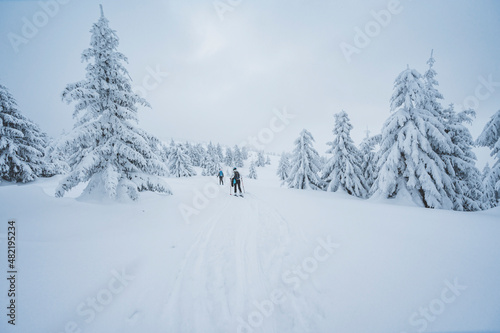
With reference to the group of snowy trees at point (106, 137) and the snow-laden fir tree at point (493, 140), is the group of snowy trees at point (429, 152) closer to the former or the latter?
the snow-laden fir tree at point (493, 140)

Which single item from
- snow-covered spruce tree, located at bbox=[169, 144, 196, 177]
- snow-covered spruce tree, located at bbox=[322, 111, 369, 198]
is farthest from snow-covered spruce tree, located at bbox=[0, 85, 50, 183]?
snow-covered spruce tree, located at bbox=[322, 111, 369, 198]

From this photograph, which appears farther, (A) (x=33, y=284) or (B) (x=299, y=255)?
(B) (x=299, y=255)

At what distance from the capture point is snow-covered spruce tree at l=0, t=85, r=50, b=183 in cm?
1416

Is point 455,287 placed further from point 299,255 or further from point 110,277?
point 110,277

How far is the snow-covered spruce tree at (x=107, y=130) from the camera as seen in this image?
7441 millimetres

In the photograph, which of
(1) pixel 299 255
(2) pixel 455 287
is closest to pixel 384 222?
(2) pixel 455 287

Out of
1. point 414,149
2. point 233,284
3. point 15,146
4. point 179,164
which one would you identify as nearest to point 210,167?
point 179,164

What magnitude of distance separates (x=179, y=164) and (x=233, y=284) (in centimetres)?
3821

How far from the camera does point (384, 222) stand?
5730 mm

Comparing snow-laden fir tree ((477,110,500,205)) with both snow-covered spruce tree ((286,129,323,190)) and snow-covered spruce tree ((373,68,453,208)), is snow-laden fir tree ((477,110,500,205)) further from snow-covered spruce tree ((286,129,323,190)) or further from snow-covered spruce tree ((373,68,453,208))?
snow-covered spruce tree ((286,129,323,190))

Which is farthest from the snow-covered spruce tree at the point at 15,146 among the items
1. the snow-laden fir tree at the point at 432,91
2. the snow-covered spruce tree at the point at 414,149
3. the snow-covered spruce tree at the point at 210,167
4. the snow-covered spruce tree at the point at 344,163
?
the snow-covered spruce tree at the point at 210,167

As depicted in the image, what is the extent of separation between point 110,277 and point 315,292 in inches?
167

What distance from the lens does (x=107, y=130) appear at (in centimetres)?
814

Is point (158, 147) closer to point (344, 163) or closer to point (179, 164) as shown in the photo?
point (344, 163)
